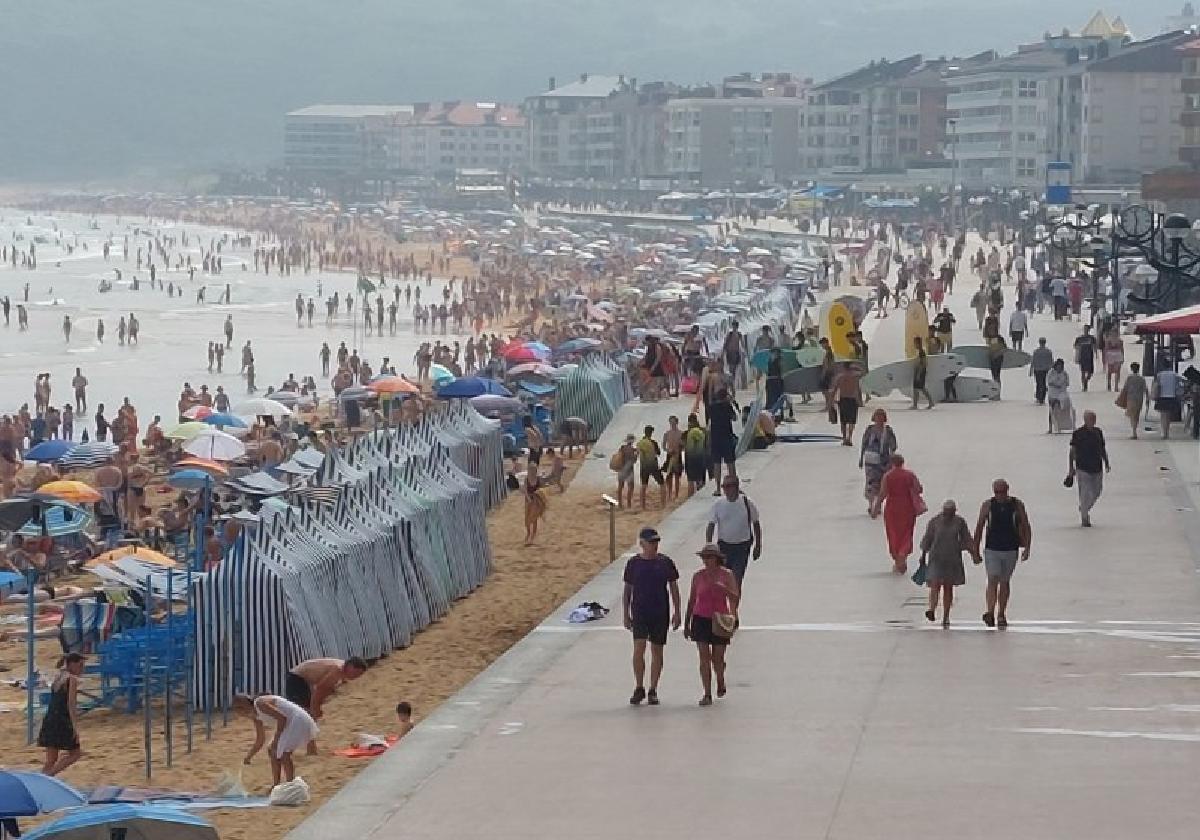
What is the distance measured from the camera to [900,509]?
17266mm

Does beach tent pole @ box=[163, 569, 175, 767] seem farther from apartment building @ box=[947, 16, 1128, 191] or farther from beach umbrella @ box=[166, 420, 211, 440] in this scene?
apartment building @ box=[947, 16, 1128, 191]

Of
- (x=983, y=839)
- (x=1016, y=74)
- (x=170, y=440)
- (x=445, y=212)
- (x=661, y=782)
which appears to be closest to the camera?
(x=983, y=839)

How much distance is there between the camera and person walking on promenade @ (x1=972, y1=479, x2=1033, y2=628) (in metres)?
15.0

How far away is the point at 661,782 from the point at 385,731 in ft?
12.5

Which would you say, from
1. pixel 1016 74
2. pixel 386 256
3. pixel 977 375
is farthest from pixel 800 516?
pixel 1016 74

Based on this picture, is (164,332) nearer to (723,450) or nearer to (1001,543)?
(723,450)

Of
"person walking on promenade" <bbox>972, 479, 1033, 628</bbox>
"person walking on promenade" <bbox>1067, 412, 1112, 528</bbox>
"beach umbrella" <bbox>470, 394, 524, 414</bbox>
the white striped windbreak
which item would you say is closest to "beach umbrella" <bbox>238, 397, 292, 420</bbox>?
"beach umbrella" <bbox>470, 394, 524, 414</bbox>

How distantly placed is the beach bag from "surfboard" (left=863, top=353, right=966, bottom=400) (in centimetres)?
1810

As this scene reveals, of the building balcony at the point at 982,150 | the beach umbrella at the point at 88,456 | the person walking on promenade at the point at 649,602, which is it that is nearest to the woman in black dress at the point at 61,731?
the person walking on promenade at the point at 649,602

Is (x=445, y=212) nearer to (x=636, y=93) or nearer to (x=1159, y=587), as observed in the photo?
(x=636, y=93)

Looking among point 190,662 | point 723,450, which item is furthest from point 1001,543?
point 723,450

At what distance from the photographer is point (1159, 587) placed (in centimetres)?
1667

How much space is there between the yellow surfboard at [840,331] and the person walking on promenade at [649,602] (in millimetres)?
18491

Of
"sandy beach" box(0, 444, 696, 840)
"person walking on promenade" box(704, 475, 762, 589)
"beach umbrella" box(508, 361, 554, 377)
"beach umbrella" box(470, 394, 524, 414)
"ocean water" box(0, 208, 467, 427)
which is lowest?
"ocean water" box(0, 208, 467, 427)
